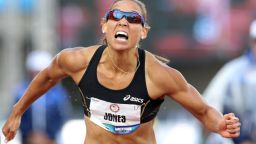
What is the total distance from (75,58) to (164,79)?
34.0 inches

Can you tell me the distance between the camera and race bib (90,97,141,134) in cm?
1045

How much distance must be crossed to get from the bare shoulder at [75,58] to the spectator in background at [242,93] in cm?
336

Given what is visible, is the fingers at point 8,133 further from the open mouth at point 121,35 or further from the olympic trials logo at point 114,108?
the open mouth at point 121,35

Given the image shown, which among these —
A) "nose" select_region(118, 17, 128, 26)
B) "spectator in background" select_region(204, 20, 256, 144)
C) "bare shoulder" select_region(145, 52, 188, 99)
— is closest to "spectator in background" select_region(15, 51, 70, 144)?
"spectator in background" select_region(204, 20, 256, 144)

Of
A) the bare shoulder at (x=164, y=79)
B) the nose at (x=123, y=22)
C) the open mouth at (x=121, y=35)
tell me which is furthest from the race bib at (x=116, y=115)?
the nose at (x=123, y=22)

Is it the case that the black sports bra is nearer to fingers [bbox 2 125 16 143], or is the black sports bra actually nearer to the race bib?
the race bib

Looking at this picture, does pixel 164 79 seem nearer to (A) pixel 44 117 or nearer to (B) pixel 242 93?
(B) pixel 242 93

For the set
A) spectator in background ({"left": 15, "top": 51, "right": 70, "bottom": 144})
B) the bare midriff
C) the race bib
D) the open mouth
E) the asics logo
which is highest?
the open mouth

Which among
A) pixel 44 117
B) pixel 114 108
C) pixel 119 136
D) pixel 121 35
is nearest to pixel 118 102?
pixel 114 108

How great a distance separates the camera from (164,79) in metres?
10.4

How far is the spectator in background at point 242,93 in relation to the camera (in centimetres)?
1354

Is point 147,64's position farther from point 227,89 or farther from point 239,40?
point 239,40

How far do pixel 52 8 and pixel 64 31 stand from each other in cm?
279

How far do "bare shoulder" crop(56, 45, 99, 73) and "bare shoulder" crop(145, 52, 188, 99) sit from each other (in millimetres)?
571
